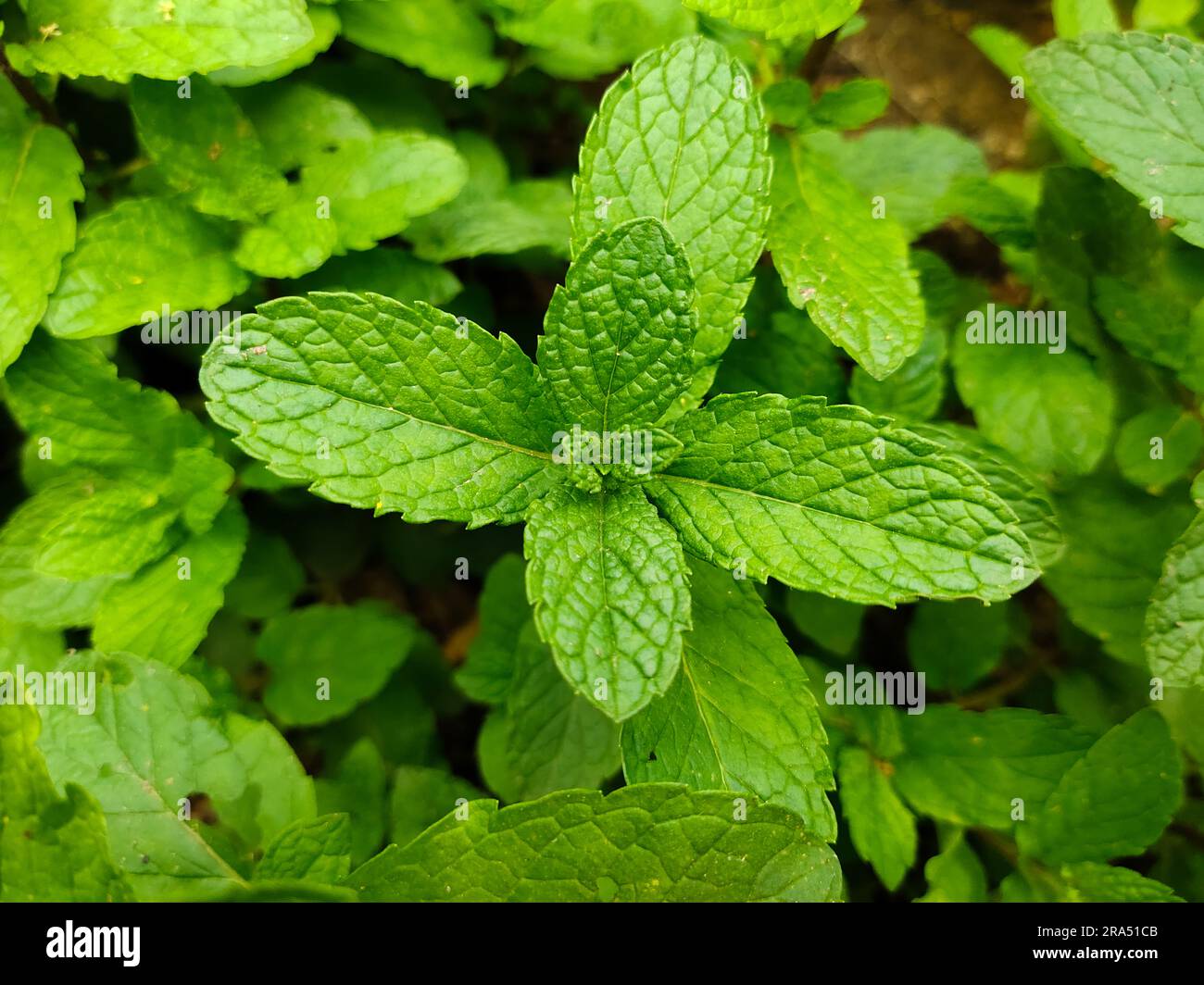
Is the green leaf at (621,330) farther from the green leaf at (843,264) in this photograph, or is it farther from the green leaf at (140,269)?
the green leaf at (140,269)

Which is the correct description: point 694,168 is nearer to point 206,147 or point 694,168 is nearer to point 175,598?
point 206,147

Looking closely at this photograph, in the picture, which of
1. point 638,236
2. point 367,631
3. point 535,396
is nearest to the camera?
point 638,236

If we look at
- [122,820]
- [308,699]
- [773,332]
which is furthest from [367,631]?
[773,332]

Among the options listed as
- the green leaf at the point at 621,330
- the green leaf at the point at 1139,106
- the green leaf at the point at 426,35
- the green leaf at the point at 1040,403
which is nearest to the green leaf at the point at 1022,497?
the green leaf at the point at 1040,403

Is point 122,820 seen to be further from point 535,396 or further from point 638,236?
point 638,236

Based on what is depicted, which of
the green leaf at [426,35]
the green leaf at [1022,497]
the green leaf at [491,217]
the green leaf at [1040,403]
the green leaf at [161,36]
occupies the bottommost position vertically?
the green leaf at [1022,497]

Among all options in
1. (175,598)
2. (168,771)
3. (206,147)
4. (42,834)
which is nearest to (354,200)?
(206,147)

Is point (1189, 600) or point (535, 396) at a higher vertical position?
point (535, 396)

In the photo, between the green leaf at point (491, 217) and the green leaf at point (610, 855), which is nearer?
the green leaf at point (610, 855)
